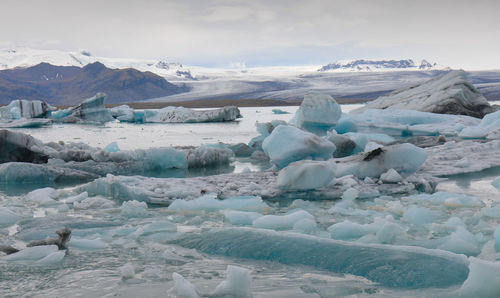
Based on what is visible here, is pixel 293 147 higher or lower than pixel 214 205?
higher

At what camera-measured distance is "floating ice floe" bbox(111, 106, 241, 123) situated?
25.4m

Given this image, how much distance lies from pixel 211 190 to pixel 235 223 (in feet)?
4.57

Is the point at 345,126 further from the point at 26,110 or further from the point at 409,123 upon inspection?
the point at 26,110

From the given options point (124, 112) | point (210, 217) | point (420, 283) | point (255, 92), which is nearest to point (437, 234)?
point (420, 283)

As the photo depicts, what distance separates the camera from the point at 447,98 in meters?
16.7

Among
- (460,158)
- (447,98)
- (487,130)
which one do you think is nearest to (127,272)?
(460,158)

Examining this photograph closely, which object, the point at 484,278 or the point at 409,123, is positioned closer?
the point at 484,278

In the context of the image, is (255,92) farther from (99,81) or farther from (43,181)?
(43,181)

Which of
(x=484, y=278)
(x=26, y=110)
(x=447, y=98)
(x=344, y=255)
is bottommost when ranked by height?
(x=344, y=255)

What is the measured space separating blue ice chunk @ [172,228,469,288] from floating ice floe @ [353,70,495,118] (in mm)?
15071

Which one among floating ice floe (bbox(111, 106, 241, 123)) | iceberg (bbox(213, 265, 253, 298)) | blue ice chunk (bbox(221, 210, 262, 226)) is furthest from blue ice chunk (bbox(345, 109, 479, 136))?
iceberg (bbox(213, 265, 253, 298))

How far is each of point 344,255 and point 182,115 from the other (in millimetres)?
23352

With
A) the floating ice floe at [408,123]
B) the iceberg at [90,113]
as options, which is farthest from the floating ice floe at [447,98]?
the iceberg at [90,113]

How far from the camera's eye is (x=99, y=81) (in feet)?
393
